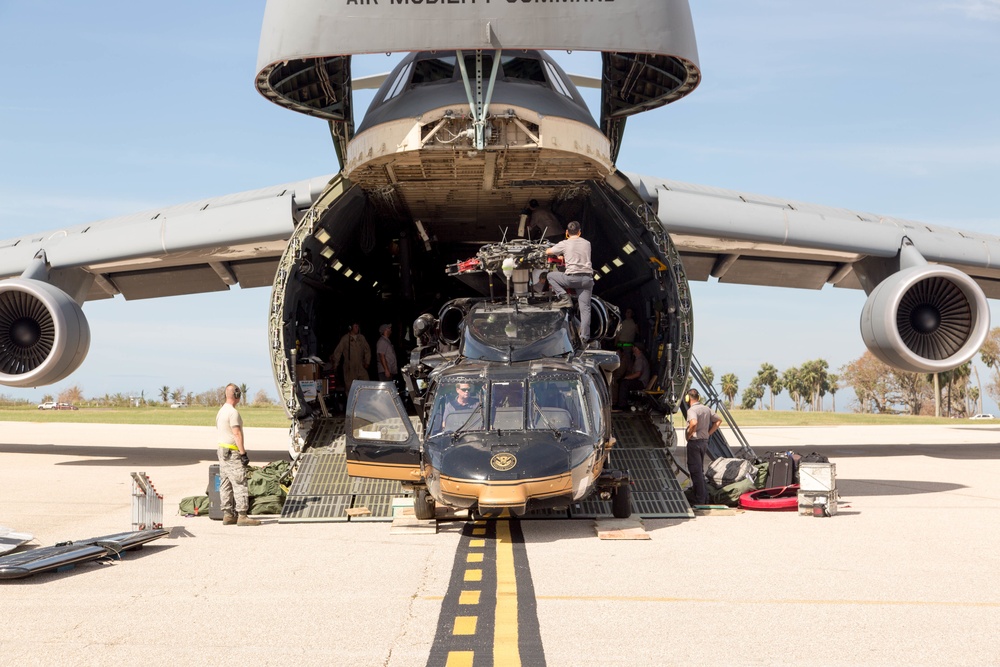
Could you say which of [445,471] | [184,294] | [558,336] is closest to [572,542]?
[445,471]

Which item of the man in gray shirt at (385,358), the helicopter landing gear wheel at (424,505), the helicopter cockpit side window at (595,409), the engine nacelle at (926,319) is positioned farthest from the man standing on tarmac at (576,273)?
the engine nacelle at (926,319)

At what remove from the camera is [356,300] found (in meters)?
17.7

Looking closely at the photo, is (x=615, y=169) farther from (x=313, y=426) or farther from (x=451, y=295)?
(x=451, y=295)

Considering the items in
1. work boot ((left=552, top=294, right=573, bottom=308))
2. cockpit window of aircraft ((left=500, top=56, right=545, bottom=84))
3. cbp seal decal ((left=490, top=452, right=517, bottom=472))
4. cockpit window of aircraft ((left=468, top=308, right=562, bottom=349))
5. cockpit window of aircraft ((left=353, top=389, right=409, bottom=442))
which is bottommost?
cbp seal decal ((left=490, top=452, right=517, bottom=472))

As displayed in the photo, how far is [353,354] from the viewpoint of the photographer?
626 inches

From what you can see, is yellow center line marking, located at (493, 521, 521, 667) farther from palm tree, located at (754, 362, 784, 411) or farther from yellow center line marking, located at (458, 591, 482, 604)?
palm tree, located at (754, 362, 784, 411)

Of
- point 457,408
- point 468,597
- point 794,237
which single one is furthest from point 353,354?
point 468,597

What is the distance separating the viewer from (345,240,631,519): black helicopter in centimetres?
970

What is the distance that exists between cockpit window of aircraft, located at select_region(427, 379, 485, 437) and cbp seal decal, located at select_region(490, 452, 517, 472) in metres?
0.72

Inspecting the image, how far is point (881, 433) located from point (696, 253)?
16.1m

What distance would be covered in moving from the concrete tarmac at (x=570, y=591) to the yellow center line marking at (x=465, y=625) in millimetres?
156

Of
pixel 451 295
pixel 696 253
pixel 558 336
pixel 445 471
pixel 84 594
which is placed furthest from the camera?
pixel 451 295

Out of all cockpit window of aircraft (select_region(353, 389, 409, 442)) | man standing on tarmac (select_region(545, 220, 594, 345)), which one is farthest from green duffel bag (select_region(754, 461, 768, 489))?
cockpit window of aircraft (select_region(353, 389, 409, 442))

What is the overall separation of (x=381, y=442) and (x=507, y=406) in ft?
4.67
